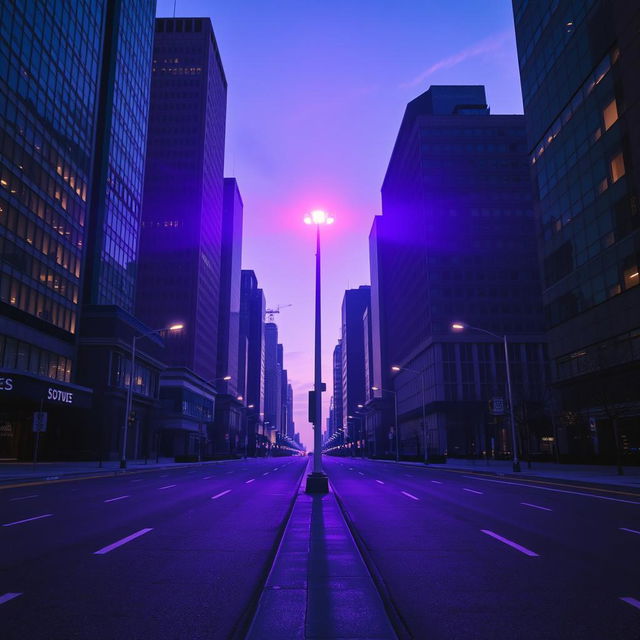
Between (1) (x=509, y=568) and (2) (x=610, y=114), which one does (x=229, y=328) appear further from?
(1) (x=509, y=568)

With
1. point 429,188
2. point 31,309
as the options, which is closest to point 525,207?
point 429,188

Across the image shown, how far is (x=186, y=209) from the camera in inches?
5148

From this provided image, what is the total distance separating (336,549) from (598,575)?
11.8 feet

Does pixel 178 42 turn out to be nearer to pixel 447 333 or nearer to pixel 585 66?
pixel 447 333

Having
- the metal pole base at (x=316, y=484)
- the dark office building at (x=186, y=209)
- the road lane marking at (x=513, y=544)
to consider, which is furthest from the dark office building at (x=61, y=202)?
the dark office building at (x=186, y=209)

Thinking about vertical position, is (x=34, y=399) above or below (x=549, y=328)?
below

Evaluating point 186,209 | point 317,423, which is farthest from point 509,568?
point 186,209

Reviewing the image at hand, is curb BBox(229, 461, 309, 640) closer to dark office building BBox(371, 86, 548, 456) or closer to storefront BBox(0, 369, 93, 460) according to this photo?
storefront BBox(0, 369, 93, 460)

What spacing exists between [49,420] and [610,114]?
5845 cm

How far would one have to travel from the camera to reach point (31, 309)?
48000mm

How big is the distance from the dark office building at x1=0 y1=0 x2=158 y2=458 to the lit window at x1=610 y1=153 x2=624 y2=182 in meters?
45.8

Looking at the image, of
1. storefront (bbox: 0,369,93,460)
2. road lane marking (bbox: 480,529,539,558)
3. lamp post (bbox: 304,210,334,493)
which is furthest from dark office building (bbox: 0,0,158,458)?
road lane marking (bbox: 480,529,539,558)

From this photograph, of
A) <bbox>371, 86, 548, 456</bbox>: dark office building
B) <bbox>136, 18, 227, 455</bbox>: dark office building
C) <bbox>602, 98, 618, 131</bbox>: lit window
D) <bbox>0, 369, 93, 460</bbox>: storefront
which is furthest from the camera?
<bbox>136, 18, 227, 455</bbox>: dark office building

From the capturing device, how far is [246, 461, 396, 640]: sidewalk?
4562 mm
